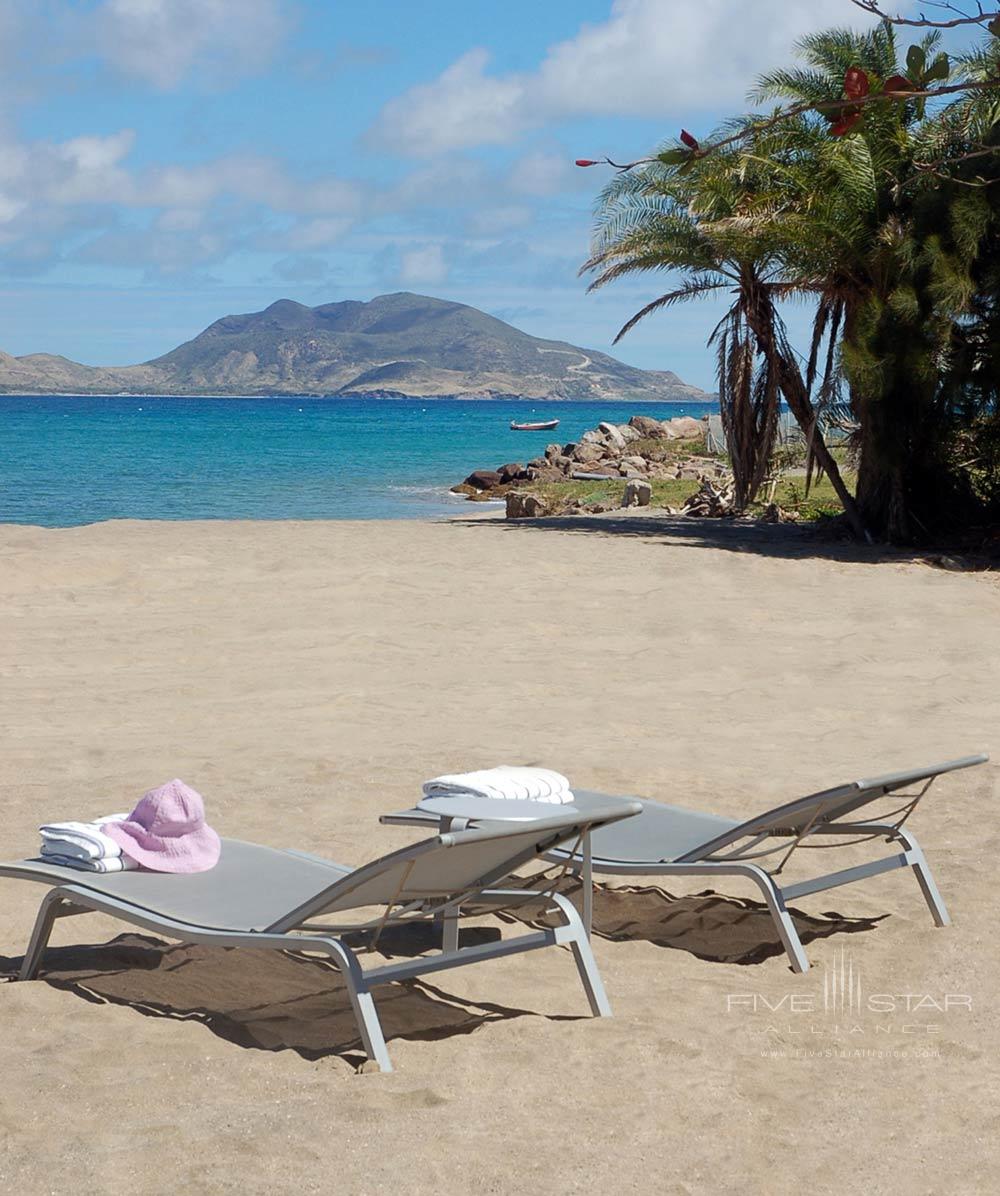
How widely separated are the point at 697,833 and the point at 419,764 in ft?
8.46

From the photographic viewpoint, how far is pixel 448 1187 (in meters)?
3.15

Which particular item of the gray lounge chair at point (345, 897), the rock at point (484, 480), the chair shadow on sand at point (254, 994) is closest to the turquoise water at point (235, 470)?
the rock at point (484, 480)

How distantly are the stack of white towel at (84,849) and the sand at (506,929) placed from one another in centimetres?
37

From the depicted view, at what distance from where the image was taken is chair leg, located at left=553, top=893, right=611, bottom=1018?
4223 millimetres

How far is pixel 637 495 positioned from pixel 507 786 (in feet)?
65.4

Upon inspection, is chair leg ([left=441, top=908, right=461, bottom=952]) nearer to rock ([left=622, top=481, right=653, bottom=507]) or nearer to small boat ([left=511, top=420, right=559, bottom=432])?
rock ([left=622, top=481, right=653, bottom=507])

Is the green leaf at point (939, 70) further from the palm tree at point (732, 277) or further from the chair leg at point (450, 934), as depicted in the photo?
the palm tree at point (732, 277)

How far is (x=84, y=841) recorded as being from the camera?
4.53 m

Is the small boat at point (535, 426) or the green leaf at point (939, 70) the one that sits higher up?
the small boat at point (535, 426)

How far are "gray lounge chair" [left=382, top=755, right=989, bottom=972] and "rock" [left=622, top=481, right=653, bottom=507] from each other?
62.8ft

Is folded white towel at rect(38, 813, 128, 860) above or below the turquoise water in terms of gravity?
below

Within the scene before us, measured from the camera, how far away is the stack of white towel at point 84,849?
14.8 ft

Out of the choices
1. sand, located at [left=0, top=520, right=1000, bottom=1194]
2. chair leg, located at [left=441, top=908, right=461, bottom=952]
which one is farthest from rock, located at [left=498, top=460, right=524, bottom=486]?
chair leg, located at [left=441, top=908, right=461, bottom=952]

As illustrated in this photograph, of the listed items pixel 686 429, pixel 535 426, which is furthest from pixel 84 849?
pixel 535 426
